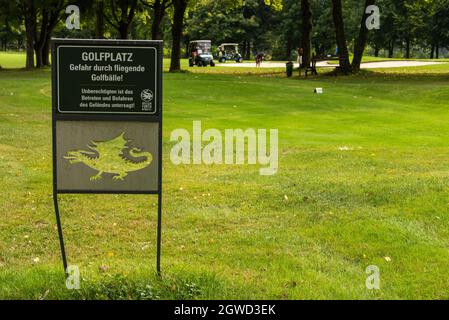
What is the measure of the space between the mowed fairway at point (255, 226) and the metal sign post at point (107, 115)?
2.83 feet

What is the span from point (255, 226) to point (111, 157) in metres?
2.67

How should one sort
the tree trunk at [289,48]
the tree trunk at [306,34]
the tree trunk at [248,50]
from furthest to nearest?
the tree trunk at [248,50] → the tree trunk at [289,48] → the tree trunk at [306,34]

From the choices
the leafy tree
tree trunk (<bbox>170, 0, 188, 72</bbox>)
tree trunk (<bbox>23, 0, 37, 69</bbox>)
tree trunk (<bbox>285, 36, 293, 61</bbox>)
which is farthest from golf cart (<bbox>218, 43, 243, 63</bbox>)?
tree trunk (<bbox>170, 0, 188, 72</bbox>)

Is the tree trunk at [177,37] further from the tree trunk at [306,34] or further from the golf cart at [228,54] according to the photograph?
the golf cart at [228,54]

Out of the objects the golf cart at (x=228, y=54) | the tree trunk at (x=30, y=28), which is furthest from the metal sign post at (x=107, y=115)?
the golf cart at (x=228, y=54)

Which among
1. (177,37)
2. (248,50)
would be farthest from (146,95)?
(248,50)

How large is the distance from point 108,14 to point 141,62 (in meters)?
49.8

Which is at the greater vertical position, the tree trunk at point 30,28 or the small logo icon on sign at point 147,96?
the tree trunk at point 30,28

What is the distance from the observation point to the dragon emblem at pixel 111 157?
A: 212 inches

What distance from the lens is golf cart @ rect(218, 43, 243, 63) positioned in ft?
225

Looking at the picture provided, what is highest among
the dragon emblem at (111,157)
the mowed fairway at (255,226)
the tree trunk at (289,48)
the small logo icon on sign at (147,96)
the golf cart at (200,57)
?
the tree trunk at (289,48)

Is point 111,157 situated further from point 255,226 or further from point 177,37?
point 177,37

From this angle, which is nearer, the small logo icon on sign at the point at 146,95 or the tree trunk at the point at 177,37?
the small logo icon on sign at the point at 146,95

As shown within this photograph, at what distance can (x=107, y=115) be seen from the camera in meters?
5.29
